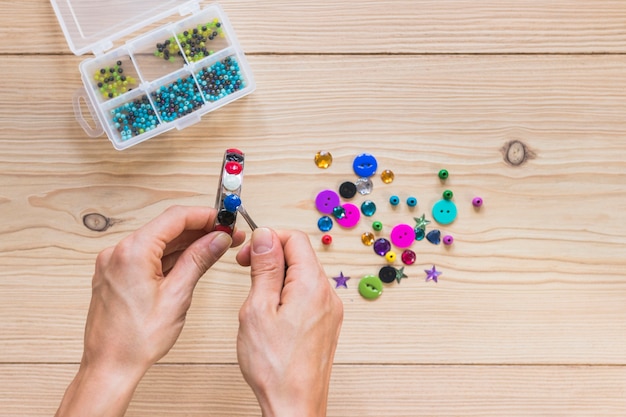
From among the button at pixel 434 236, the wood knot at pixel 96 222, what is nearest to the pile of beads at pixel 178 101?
the wood knot at pixel 96 222

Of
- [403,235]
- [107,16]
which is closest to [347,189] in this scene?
[403,235]

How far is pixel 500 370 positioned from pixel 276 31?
578 mm

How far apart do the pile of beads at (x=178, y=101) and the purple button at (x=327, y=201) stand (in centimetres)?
21

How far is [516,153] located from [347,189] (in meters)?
0.25

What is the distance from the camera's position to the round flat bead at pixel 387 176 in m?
0.83

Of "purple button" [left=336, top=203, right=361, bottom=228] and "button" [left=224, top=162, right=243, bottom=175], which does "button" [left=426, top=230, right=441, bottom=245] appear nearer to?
"purple button" [left=336, top=203, right=361, bottom=228]

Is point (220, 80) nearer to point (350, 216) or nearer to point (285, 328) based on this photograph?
point (350, 216)

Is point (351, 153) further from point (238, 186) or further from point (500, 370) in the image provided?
point (500, 370)

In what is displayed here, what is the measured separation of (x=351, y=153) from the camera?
83 cm

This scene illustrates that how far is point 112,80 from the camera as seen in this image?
0.82 m

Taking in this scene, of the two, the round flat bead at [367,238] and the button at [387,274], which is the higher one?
the round flat bead at [367,238]

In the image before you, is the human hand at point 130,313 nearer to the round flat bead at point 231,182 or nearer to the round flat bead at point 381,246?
the round flat bead at point 231,182

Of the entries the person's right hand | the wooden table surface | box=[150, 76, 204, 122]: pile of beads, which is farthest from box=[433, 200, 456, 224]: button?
box=[150, 76, 204, 122]: pile of beads

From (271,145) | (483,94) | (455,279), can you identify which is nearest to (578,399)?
(455,279)
